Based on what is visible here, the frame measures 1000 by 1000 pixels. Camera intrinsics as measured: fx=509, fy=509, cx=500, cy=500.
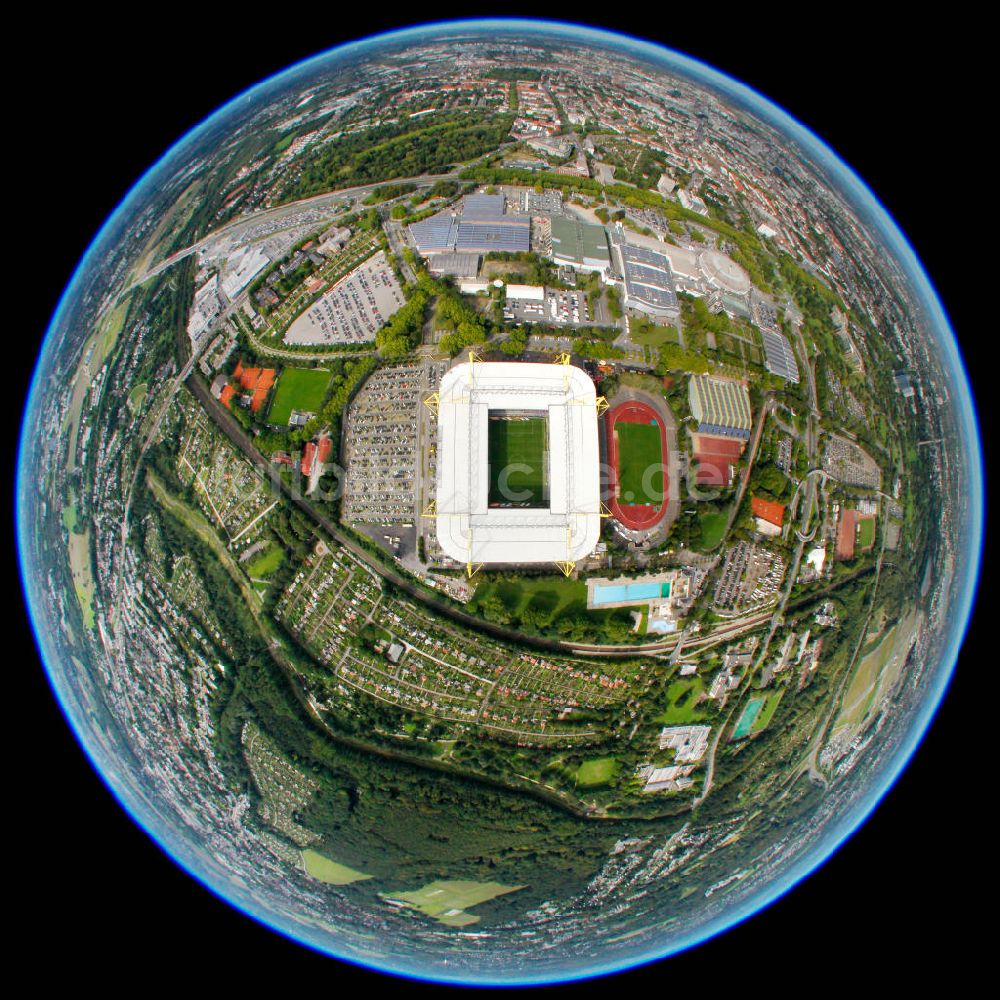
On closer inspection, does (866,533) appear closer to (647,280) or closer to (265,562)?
(647,280)

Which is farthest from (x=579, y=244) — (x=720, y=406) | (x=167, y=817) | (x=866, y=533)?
(x=167, y=817)

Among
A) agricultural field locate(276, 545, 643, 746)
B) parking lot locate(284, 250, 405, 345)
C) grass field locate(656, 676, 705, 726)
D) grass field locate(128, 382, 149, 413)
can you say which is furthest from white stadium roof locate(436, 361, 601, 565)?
grass field locate(128, 382, 149, 413)

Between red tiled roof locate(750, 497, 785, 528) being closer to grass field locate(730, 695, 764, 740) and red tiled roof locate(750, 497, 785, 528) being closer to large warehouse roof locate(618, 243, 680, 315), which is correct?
grass field locate(730, 695, 764, 740)

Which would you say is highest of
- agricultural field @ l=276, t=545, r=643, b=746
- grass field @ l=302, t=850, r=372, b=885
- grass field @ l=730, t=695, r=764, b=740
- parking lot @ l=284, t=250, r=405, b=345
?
parking lot @ l=284, t=250, r=405, b=345

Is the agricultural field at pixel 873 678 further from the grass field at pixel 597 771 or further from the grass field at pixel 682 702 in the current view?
the grass field at pixel 597 771

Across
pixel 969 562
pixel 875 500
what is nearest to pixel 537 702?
pixel 875 500

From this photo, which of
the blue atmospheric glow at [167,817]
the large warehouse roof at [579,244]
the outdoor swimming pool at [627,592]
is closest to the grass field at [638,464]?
the outdoor swimming pool at [627,592]
